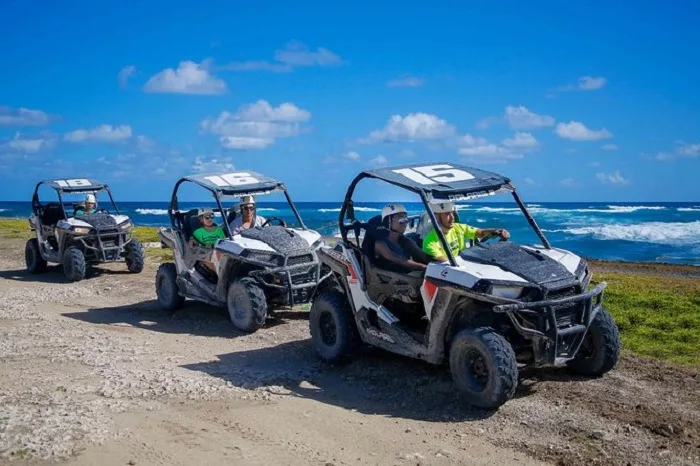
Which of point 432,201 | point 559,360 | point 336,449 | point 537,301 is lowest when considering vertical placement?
point 336,449

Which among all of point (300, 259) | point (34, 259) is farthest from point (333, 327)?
point (34, 259)

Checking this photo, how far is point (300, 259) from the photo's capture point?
1140cm

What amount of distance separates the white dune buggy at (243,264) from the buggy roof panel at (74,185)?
6384 mm

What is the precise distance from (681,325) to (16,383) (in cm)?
951

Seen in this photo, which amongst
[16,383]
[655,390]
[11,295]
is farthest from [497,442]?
[11,295]

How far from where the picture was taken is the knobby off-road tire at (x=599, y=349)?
7516 mm

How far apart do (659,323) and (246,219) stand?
695 cm

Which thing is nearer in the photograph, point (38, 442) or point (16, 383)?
point (38, 442)

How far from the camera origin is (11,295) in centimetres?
1499

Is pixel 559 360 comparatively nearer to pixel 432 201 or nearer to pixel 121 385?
pixel 432 201

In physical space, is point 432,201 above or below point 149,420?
above

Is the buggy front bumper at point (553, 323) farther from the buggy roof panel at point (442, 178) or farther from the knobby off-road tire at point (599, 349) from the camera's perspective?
the buggy roof panel at point (442, 178)

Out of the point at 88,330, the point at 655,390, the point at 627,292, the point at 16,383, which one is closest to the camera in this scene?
the point at 655,390

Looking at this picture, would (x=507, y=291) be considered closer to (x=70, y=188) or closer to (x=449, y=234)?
(x=449, y=234)
